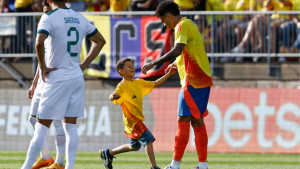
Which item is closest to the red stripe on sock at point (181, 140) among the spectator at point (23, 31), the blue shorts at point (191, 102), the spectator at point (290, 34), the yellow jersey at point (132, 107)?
the blue shorts at point (191, 102)

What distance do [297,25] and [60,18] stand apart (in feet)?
27.1

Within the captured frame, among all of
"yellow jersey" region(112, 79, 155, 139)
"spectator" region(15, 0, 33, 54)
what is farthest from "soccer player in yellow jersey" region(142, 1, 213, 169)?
"spectator" region(15, 0, 33, 54)

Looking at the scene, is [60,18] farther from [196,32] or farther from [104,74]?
[104,74]

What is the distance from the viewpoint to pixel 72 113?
5.41 metres

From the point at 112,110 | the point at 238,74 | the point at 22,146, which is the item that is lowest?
the point at 22,146

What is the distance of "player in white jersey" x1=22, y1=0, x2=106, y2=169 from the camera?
523cm

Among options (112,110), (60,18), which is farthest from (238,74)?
(60,18)

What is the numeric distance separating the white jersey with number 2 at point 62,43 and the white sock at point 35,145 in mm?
535

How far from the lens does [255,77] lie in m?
12.2

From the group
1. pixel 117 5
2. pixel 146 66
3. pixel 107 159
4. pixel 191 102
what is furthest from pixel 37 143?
pixel 117 5

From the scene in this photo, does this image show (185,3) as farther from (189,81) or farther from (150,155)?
(150,155)

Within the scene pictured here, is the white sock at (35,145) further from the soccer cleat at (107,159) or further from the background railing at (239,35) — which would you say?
the background railing at (239,35)

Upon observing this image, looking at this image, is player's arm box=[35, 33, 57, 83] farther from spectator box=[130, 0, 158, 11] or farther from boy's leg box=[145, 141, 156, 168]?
spectator box=[130, 0, 158, 11]

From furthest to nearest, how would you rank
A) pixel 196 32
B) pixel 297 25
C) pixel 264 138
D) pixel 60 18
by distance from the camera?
pixel 297 25 → pixel 264 138 → pixel 196 32 → pixel 60 18
